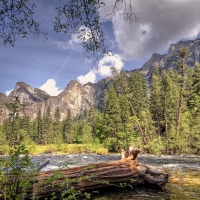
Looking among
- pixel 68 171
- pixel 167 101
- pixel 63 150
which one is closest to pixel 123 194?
pixel 68 171

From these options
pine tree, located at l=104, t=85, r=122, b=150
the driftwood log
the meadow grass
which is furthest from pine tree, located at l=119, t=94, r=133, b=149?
the driftwood log

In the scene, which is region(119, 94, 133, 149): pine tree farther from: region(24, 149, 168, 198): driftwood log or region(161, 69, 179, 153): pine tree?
region(24, 149, 168, 198): driftwood log

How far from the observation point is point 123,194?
21.6 feet

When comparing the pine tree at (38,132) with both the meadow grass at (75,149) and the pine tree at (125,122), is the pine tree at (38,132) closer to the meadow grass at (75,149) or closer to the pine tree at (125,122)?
the meadow grass at (75,149)

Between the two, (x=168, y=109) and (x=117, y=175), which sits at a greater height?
(x=168, y=109)

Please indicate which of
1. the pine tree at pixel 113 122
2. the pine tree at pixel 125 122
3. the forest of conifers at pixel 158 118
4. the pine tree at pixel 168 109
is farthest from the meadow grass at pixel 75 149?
the pine tree at pixel 168 109

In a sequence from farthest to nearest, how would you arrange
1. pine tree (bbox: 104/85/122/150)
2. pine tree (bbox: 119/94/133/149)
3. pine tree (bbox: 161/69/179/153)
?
pine tree (bbox: 104/85/122/150) → pine tree (bbox: 119/94/133/149) → pine tree (bbox: 161/69/179/153)

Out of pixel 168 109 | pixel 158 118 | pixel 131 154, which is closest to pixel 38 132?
pixel 158 118

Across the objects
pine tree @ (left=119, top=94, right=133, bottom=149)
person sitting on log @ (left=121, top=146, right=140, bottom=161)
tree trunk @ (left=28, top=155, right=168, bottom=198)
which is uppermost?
pine tree @ (left=119, top=94, right=133, bottom=149)

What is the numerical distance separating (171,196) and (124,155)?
2162mm

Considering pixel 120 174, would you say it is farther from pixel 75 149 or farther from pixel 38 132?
pixel 38 132

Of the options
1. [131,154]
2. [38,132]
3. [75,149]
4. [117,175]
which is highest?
[38,132]

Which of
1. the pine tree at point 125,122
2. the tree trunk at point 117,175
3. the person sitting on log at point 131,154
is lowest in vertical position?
the tree trunk at point 117,175

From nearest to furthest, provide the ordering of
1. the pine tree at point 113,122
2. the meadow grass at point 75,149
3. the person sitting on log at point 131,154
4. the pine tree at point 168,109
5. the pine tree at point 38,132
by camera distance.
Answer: the person sitting on log at point 131,154, the pine tree at point 168,109, the meadow grass at point 75,149, the pine tree at point 113,122, the pine tree at point 38,132
